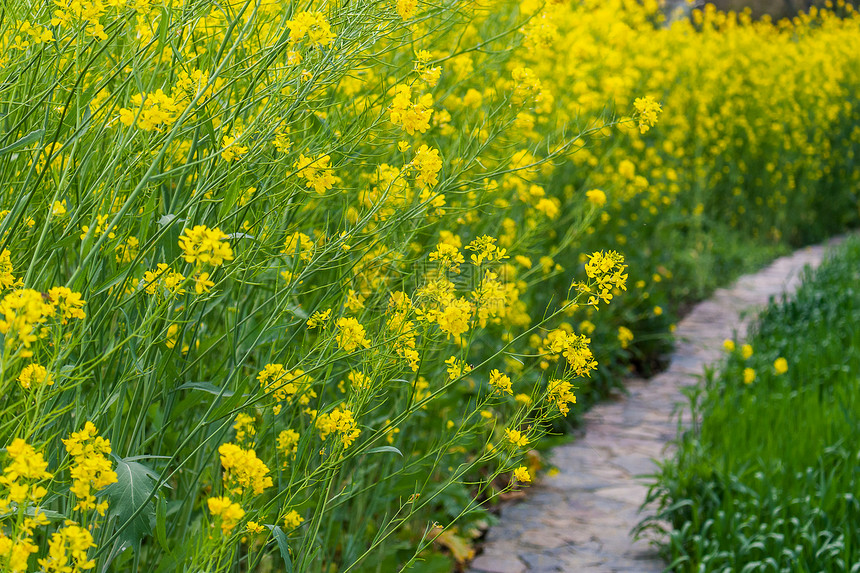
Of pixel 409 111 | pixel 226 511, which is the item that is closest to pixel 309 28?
pixel 409 111

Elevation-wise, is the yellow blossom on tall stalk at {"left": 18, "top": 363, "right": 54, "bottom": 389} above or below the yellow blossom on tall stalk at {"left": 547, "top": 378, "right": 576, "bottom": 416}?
above

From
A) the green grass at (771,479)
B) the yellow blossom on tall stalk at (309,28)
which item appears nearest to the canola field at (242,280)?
the yellow blossom on tall stalk at (309,28)

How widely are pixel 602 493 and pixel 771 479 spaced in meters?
0.92

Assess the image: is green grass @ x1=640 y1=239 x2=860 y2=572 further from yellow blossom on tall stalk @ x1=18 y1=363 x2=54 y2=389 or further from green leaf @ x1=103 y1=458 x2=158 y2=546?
yellow blossom on tall stalk @ x1=18 y1=363 x2=54 y2=389

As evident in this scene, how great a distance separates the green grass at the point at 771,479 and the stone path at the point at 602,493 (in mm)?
194

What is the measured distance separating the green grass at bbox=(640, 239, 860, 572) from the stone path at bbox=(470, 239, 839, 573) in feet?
0.64

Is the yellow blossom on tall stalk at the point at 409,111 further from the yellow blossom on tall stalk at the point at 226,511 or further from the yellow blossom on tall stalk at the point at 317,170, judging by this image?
the yellow blossom on tall stalk at the point at 226,511

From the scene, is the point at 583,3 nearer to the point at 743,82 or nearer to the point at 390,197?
the point at 743,82

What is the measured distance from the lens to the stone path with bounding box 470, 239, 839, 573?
10.8ft

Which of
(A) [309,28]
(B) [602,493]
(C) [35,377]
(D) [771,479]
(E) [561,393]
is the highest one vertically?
(A) [309,28]

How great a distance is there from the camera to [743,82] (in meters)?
8.66

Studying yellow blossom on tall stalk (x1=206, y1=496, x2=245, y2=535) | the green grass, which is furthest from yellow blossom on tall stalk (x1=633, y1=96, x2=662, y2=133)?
the green grass

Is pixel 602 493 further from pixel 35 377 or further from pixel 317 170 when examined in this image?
pixel 35 377

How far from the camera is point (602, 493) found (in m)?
3.92
